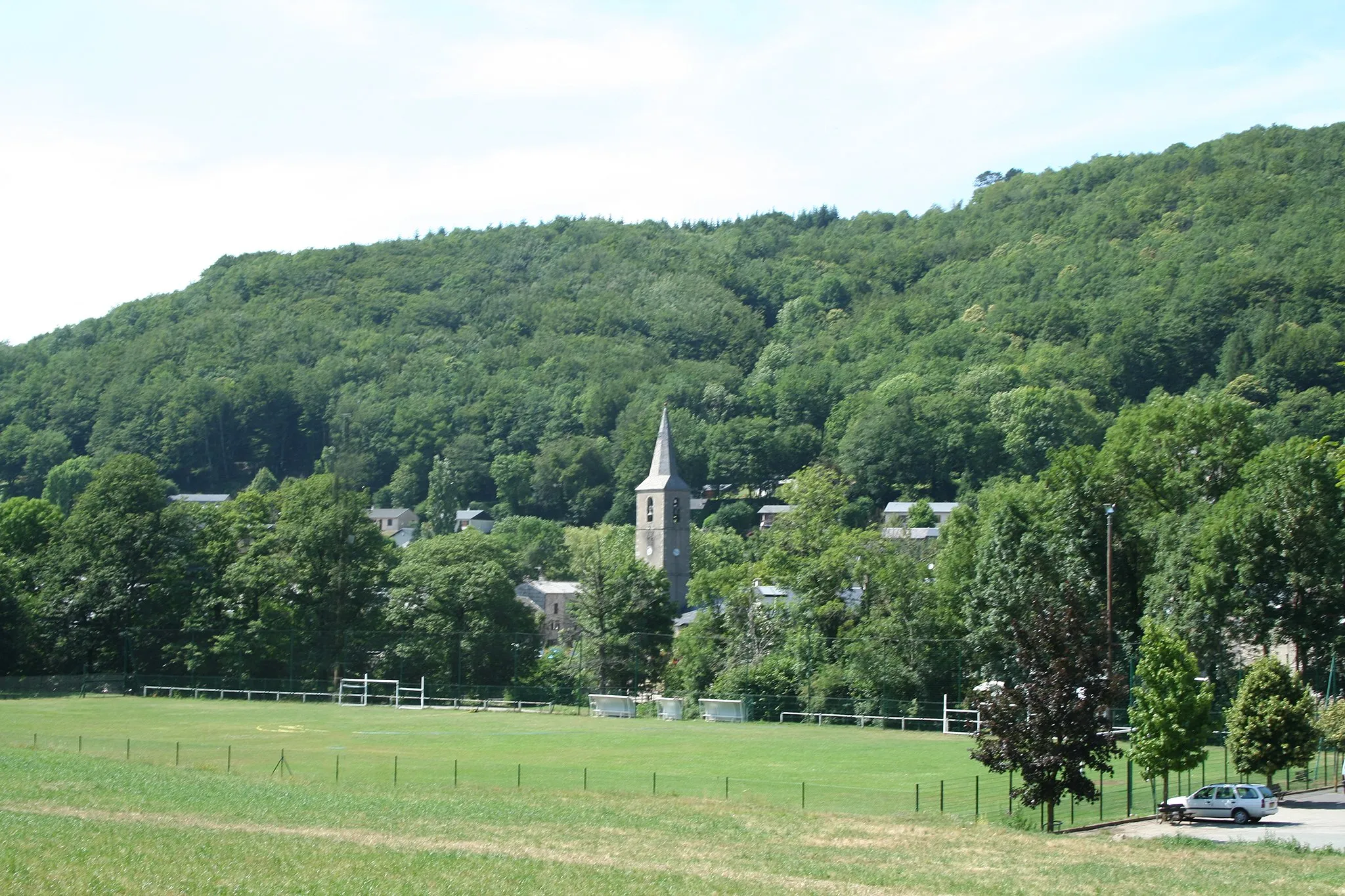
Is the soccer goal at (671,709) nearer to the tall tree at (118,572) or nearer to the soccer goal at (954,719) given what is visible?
the soccer goal at (954,719)

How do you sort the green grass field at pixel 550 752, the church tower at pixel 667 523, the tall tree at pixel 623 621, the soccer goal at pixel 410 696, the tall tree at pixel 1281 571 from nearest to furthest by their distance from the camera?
the green grass field at pixel 550 752 < the tall tree at pixel 1281 571 < the soccer goal at pixel 410 696 < the tall tree at pixel 623 621 < the church tower at pixel 667 523

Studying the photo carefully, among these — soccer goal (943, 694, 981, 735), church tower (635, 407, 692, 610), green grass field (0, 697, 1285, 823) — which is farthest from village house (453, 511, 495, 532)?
soccer goal (943, 694, 981, 735)

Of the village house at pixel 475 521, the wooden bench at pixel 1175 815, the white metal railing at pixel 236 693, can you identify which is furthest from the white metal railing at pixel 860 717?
the village house at pixel 475 521

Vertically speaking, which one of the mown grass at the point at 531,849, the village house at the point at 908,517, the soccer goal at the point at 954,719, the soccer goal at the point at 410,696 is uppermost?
the village house at the point at 908,517

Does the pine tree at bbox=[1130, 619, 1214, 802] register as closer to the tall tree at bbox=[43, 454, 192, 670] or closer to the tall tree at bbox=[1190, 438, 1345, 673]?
the tall tree at bbox=[1190, 438, 1345, 673]

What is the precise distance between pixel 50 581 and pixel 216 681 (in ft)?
37.9

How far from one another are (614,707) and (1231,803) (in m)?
41.7

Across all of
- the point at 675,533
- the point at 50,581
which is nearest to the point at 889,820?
the point at 50,581

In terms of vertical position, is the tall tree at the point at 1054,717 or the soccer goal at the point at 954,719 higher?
the tall tree at the point at 1054,717

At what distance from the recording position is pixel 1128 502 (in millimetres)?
63594

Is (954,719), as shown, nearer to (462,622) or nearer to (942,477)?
(462,622)

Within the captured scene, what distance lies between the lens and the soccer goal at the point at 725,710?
224 feet

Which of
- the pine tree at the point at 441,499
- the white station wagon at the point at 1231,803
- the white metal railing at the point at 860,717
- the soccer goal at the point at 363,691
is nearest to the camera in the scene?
the white station wagon at the point at 1231,803

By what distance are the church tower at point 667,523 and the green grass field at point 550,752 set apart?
51497 mm
